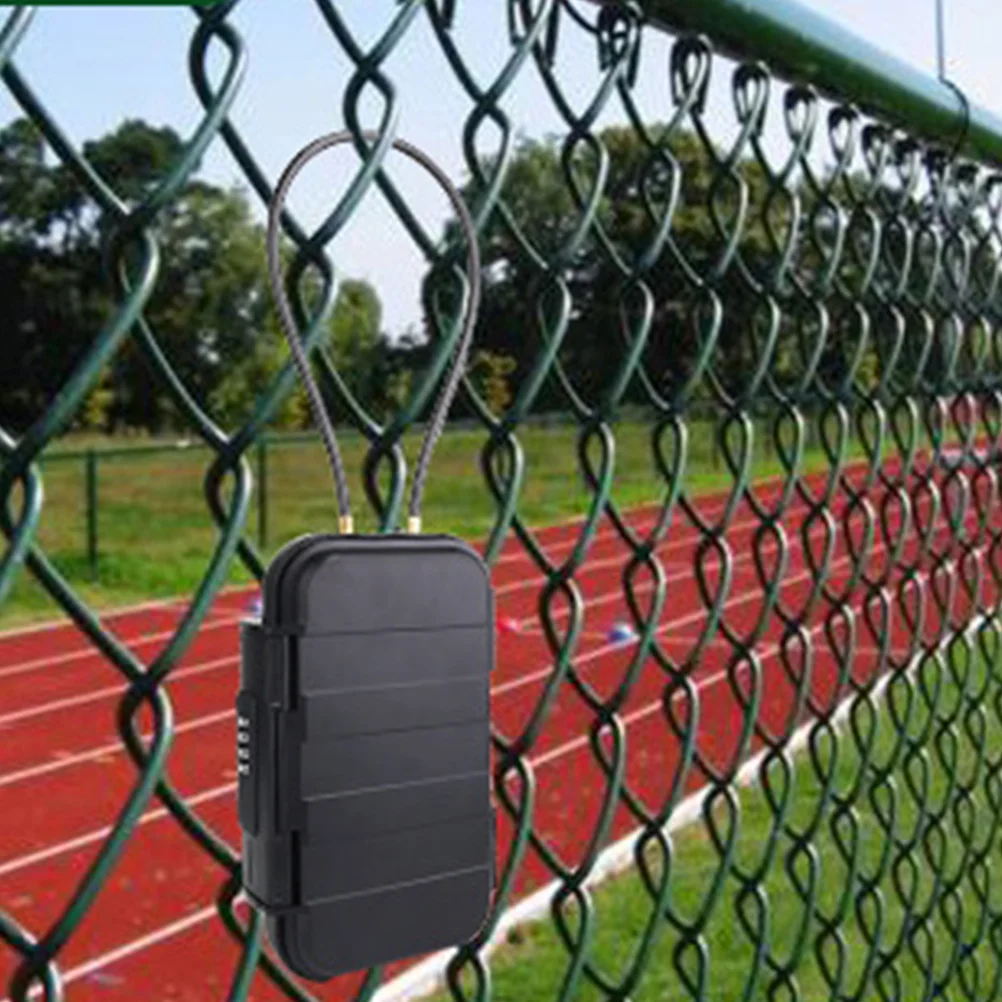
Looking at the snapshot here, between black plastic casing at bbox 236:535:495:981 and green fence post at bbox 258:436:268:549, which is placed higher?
black plastic casing at bbox 236:535:495:981

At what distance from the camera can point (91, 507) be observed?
17.8 metres

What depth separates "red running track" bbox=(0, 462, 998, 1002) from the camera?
21.9 ft

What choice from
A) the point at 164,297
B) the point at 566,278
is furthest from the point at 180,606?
the point at 566,278

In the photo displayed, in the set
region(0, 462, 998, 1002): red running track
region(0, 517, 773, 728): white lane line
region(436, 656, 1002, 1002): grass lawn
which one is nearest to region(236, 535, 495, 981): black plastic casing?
region(0, 462, 998, 1002): red running track

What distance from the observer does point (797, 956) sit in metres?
1.77

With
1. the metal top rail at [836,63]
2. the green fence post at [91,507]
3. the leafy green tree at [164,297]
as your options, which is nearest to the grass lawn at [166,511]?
the green fence post at [91,507]

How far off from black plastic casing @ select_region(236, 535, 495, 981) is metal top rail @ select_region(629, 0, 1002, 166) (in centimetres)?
62

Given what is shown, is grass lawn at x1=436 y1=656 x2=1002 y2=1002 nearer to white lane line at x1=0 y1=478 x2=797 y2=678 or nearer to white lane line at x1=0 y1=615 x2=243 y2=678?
white lane line at x1=0 y1=478 x2=797 y2=678

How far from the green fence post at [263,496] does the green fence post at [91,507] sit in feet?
5.05

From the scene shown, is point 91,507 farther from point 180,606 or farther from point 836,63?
point 836,63

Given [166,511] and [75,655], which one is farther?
[166,511]

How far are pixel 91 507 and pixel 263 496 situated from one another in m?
2.10

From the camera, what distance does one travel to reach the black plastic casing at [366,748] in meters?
0.80

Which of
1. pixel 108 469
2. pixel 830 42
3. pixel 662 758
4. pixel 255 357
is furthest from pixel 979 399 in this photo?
pixel 108 469
